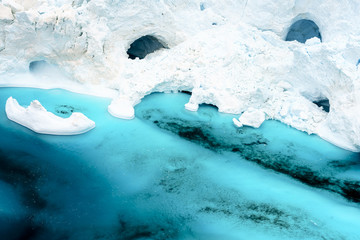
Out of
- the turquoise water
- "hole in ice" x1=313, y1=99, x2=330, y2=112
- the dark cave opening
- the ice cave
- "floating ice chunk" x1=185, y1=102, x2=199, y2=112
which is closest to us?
the turquoise water

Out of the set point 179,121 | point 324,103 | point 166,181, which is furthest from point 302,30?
point 166,181

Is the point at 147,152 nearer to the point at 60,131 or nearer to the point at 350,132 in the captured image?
the point at 60,131

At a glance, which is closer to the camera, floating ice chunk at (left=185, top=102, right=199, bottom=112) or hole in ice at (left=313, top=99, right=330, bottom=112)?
floating ice chunk at (left=185, top=102, right=199, bottom=112)

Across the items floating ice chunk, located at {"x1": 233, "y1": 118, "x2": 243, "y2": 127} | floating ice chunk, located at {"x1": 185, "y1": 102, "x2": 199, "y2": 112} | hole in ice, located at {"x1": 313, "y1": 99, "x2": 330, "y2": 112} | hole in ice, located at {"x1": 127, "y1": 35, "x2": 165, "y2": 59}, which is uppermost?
hole in ice, located at {"x1": 127, "y1": 35, "x2": 165, "y2": 59}

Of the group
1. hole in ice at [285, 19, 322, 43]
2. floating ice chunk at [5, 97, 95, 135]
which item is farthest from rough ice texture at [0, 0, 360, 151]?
floating ice chunk at [5, 97, 95, 135]

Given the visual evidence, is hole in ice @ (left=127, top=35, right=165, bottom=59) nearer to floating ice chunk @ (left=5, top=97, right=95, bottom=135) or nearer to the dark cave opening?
the dark cave opening

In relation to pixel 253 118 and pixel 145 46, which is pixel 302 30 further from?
pixel 145 46

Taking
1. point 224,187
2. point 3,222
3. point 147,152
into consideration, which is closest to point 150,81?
point 147,152
